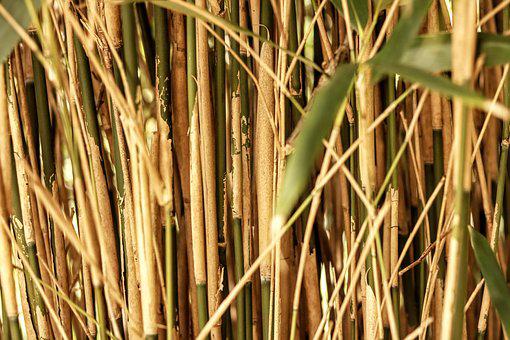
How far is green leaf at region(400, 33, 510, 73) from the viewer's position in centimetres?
39

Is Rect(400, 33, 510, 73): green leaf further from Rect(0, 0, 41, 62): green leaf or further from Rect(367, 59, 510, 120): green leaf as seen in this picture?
Rect(0, 0, 41, 62): green leaf

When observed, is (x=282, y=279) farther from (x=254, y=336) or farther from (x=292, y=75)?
(x=292, y=75)

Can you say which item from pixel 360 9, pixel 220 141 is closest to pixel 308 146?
pixel 360 9

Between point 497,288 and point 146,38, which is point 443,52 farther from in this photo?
point 146,38

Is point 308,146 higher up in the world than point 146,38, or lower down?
lower down

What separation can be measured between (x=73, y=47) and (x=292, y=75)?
23 cm

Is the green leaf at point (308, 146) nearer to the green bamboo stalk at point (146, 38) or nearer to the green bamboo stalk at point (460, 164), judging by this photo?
the green bamboo stalk at point (460, 164)

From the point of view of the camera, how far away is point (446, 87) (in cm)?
30

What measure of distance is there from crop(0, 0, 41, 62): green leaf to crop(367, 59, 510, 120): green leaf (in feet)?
0.85

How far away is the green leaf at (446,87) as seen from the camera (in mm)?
286

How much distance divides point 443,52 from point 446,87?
108mm

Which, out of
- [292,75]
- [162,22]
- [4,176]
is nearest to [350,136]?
[292,75]

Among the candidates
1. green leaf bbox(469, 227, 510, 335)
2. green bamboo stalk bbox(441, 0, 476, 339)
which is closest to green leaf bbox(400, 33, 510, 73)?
green bamboo stalk bbox(441, 0, 476, 339)

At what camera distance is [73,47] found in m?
0.61
